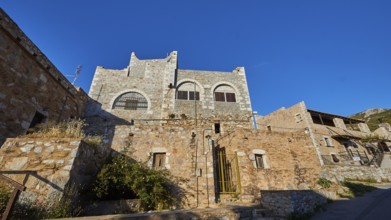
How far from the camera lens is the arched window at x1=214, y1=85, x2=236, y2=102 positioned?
16562mm

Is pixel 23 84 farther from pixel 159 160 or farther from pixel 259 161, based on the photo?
pixel 259 161

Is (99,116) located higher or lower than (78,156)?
higher

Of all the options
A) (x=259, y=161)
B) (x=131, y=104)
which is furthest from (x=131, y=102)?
(x=259, y=161)

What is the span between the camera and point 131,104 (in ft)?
49.9

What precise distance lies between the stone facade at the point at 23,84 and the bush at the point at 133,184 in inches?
163

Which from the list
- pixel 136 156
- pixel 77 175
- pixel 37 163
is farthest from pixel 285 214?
pixel 37 163

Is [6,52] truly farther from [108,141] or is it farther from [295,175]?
[295,175]

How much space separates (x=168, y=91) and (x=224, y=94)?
5.25 m

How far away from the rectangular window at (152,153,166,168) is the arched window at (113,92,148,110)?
7602 mm

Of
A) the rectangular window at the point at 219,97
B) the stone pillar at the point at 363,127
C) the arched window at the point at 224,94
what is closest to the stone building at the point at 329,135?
the stone pillar at the point at 363,127

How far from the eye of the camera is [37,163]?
4738mm

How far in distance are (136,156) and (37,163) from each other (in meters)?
3.81

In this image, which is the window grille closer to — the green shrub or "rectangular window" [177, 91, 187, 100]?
"rectangular window" [177, 91, 187, 100]

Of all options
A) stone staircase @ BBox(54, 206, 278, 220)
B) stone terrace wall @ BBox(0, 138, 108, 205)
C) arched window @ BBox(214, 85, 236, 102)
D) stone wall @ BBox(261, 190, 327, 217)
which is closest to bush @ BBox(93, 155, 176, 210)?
stone terrace wall @ BBox(0, 138, 108, 205)
